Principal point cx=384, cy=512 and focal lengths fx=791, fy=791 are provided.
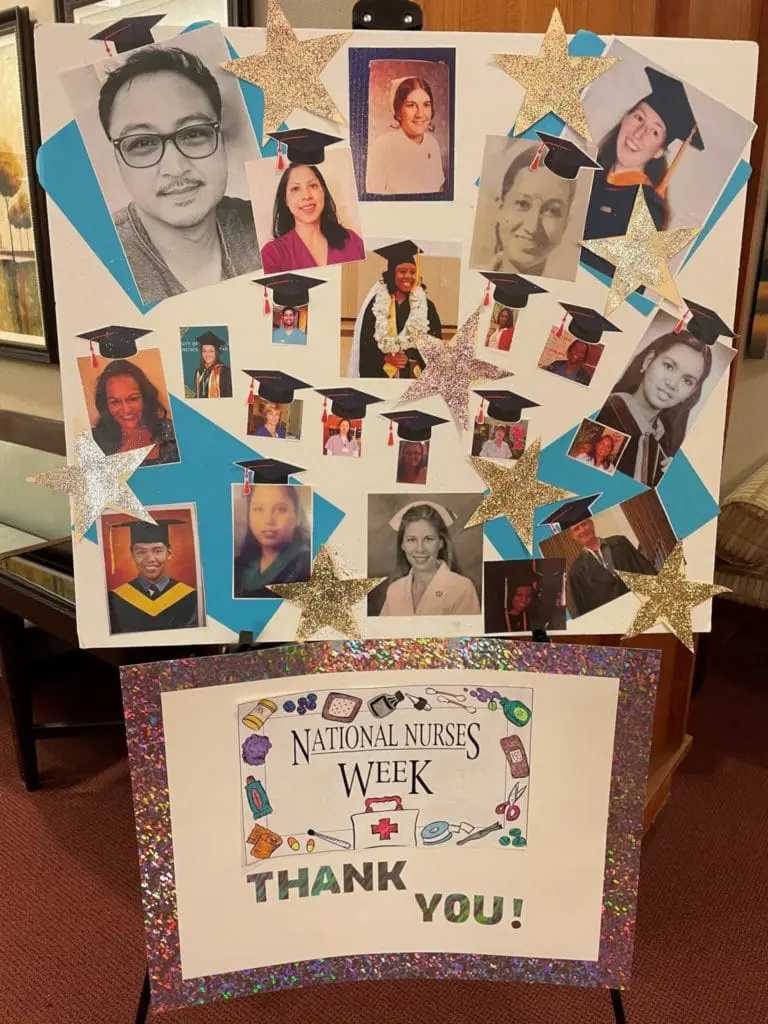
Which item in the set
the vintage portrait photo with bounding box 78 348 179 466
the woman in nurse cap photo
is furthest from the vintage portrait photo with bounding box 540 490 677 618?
the vintage portrait photo with bounding box 78 348 179 466

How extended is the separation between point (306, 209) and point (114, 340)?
240 millimetres

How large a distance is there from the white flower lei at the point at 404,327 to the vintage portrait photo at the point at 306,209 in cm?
5

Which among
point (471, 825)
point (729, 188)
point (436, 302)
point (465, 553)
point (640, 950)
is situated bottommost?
point (640, 950)

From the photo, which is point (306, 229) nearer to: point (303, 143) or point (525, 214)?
point (303, 143)

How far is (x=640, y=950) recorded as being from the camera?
1.54 m

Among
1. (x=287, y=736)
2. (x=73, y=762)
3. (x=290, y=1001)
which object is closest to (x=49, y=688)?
(x=73, y=762)

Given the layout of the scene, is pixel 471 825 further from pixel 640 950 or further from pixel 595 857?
pixel 640 950

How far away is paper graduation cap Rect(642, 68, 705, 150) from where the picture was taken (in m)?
0.80

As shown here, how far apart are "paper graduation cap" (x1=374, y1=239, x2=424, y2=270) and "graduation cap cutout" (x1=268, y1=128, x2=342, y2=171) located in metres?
0.11

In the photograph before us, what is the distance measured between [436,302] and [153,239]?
0.30 m

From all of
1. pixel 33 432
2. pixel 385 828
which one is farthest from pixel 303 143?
pixel 33 432

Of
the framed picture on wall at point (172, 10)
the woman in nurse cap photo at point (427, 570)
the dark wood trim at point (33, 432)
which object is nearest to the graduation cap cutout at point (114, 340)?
the woman in nurse cap photo at point (427, 570)

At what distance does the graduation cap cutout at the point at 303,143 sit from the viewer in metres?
0.79

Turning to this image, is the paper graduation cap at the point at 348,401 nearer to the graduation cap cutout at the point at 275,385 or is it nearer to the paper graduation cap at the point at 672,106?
the graduation cap cutout at the point at 275,385
